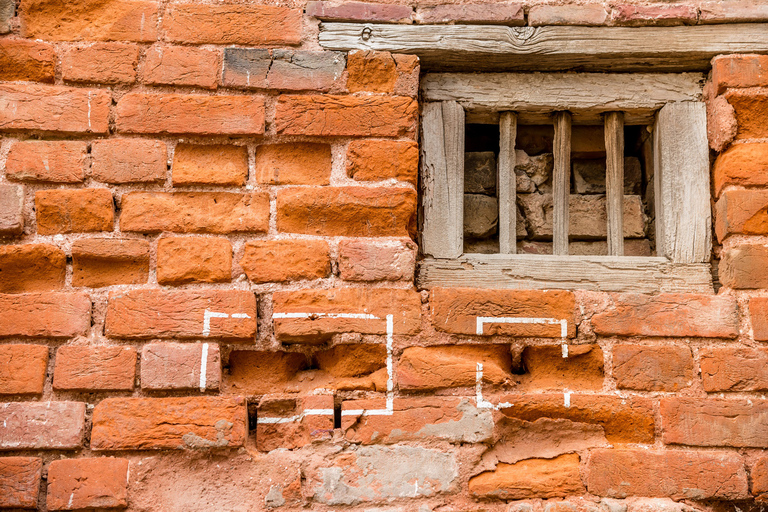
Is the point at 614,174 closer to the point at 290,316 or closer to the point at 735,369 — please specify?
the point at 735,369

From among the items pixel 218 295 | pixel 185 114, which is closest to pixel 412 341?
pixel 218 295

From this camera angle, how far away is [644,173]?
1853 mm

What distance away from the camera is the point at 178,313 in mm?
1502

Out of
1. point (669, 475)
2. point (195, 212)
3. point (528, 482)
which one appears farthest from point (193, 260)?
point (669, 475)

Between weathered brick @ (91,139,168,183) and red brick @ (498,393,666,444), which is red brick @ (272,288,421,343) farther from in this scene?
weathered brick @ (91,139,168,183)

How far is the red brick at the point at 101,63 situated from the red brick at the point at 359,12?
0.48 m

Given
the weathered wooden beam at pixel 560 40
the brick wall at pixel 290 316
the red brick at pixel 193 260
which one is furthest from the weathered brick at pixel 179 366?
the weathered wooden beam at pixel 560 40

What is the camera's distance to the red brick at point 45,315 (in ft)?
4.87

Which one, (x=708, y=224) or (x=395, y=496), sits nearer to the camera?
(x=395, y=496)

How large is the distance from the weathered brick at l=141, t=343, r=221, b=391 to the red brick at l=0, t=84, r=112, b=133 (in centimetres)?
57

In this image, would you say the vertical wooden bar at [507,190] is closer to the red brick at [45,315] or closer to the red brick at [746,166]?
the red brick at [746,166]

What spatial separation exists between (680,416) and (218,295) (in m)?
1.14

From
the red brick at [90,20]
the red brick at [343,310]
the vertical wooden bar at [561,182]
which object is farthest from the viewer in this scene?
the vertical wooden bar at [561,182]

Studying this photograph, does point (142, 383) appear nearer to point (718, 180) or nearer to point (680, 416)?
point (680, 416)
